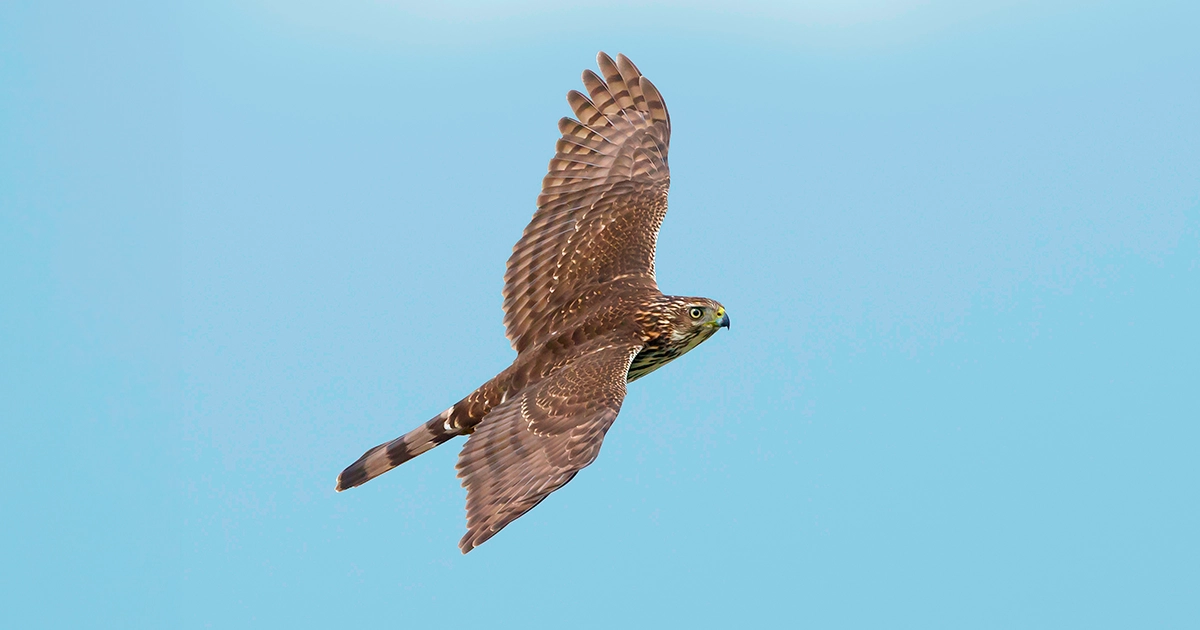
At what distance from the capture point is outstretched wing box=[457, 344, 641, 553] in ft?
28.9

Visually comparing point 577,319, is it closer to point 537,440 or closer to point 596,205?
point 596,205

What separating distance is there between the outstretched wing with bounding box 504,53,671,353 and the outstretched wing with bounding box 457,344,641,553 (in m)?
1.17

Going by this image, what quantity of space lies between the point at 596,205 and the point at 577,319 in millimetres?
1190

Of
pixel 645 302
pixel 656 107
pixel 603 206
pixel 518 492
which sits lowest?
pixel 518 492

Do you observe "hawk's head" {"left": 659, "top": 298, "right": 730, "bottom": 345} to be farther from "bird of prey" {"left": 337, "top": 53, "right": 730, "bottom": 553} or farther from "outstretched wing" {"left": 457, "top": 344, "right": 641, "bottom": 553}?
"outstretched wing" {"left": 457, "top": 344, "right": 641, "bottom": 553}

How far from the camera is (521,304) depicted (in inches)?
445

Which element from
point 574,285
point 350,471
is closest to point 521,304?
point 574,285

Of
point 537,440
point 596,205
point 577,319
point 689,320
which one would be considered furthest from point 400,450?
point 596,205

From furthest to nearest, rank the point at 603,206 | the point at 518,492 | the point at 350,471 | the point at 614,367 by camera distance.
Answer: the point at 603,206 → the point at 350,471 → the point at 614,367 → the point at 518,492

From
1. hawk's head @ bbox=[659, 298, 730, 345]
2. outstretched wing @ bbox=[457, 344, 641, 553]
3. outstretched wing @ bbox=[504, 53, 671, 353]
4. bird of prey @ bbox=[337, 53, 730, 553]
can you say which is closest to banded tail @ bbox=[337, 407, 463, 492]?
bird of prey @ bbox=[337, 53, 730, 553]

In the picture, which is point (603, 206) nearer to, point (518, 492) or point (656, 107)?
point (656, 107)

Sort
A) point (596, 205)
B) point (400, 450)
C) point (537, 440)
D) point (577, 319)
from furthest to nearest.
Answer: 1. point (596, 205)
2. point (577, 319)
3. point (400, 450)
4. point (537, 440)

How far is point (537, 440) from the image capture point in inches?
370

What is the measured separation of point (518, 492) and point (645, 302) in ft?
7.93
